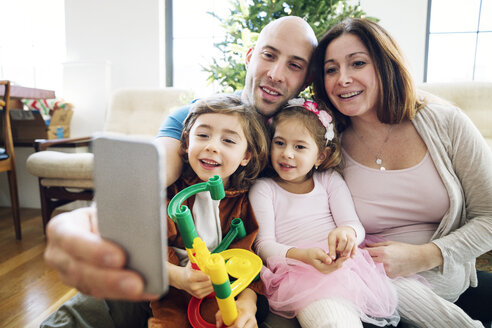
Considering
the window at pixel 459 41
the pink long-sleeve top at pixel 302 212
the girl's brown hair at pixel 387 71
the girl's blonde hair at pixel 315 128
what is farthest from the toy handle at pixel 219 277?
the window at pixel 459 41

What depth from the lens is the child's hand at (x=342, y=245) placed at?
0.73 metres

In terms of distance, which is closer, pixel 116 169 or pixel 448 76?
pixel 116 169

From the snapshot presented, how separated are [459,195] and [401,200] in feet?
0.52

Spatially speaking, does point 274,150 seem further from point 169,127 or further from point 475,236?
point 475,236

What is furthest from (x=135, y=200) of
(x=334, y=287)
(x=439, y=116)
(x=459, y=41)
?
(x=459, y=41)

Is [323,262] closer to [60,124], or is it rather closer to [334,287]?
[334,287]

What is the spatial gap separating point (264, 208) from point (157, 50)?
111 inches

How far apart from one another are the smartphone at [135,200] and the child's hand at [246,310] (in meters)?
0.49

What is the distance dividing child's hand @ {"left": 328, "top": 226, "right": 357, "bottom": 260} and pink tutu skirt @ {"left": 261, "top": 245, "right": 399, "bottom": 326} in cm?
5

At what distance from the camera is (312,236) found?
95 centimetres

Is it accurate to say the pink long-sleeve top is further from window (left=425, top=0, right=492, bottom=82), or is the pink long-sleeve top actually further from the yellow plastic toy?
window (left=425, top=0, right=492, bottom=82)

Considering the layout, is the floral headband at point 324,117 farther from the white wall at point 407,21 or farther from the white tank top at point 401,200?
the white wall at point 407,21

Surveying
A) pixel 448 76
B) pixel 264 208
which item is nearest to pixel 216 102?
pixel 264 208

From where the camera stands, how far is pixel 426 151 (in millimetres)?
991
